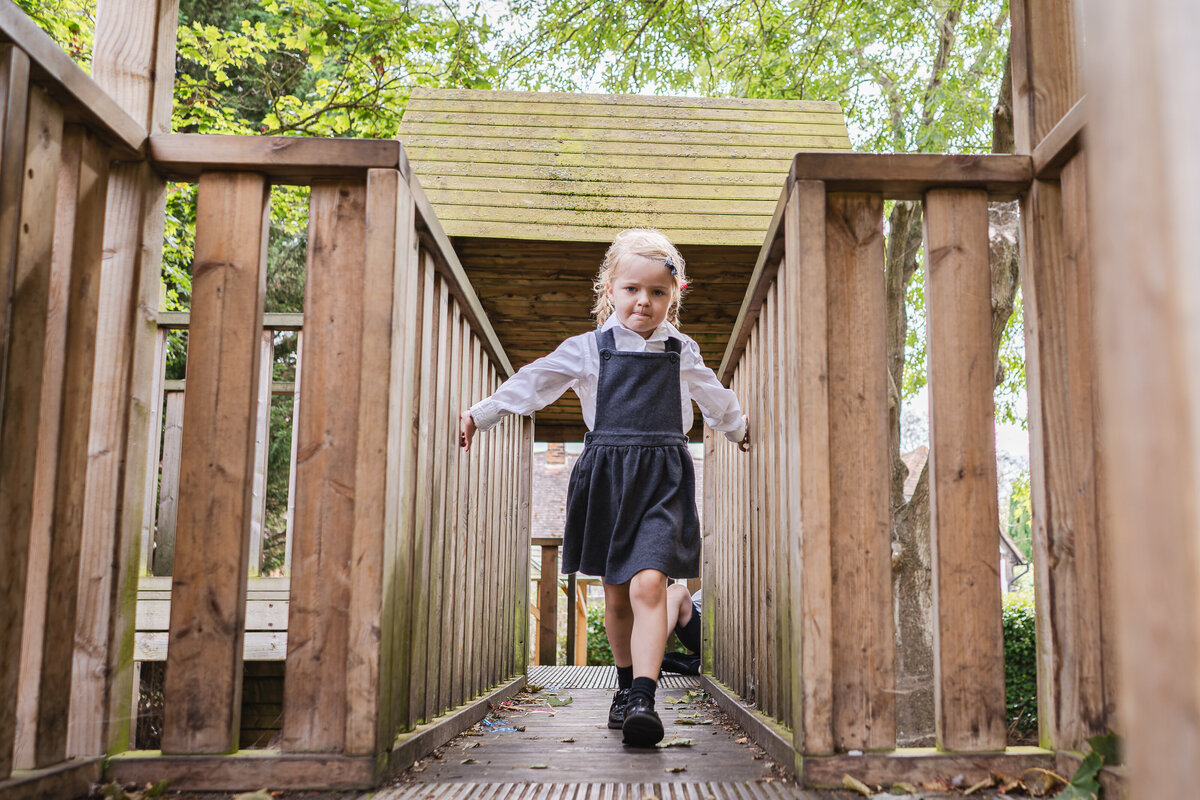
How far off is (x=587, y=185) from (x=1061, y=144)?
11.8 ft

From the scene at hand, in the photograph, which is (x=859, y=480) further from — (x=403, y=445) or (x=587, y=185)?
(x=587, y=185)

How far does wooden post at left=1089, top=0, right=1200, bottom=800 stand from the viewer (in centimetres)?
67

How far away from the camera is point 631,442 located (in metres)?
3.29

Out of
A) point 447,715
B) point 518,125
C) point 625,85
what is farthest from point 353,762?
point 625,85

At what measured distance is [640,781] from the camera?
233 centimetres

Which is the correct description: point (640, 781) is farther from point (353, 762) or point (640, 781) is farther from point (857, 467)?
point (857, 467)

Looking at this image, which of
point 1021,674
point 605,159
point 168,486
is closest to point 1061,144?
point 605,159

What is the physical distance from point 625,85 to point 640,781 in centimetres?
1019

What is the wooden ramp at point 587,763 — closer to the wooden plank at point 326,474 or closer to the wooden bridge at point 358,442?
the wooden bridge at point 358,442

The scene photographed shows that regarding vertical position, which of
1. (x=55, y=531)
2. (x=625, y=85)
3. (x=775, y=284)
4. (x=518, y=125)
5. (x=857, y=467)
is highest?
(x=625, y=85)

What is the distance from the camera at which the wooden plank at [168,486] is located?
5.39 meters

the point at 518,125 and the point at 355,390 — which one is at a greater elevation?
the point at 518,125

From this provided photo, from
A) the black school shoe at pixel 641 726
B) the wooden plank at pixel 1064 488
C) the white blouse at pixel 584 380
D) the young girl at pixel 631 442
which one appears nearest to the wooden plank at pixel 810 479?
the wooden plank at pixel 1064 488

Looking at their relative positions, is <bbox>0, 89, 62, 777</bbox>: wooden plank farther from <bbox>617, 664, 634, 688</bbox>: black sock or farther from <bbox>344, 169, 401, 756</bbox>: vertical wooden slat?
<bbox>617, 664, 634, 688</bbox>: black sock
